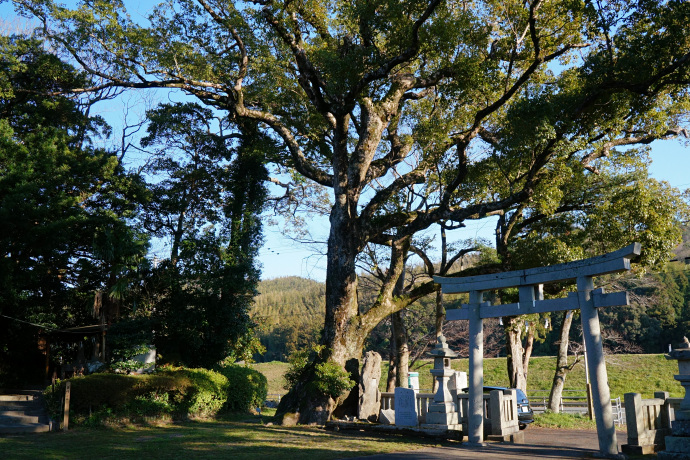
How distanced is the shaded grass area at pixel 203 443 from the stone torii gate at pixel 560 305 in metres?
1.97

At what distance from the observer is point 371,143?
16.2 m

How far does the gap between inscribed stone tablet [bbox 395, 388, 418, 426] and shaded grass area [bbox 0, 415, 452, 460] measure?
57 cm

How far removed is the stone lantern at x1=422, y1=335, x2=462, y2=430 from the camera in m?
11.8

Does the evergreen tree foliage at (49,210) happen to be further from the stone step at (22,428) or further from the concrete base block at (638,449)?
the concrete base block at (638,449)

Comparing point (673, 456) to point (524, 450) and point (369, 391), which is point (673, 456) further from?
point (369, 391)

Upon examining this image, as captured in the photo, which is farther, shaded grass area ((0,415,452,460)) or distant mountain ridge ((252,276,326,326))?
distant mountain ridge ((252,276,326,326))

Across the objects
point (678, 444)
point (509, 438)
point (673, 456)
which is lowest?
point (509, 438)

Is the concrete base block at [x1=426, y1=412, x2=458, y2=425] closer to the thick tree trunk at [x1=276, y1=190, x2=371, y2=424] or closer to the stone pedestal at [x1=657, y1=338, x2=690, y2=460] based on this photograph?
the thick tree trunk at [x1=276, y1=190, x2=371, y2=424]

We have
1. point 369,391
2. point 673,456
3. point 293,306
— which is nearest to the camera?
point 673,456

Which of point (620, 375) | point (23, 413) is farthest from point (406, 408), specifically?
point (620, 375)

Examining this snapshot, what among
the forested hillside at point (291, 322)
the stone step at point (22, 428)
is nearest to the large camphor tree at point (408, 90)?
the stone step at point (22, 428)

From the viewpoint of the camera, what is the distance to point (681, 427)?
853 centimetres

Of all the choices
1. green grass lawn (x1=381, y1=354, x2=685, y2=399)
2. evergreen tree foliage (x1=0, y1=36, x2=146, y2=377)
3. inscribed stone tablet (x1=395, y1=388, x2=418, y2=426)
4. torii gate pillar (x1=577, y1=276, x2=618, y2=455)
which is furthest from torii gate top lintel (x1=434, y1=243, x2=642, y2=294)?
green grass lawn (x1=381, y1=354, x2=685, y2=399)

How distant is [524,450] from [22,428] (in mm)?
10913
